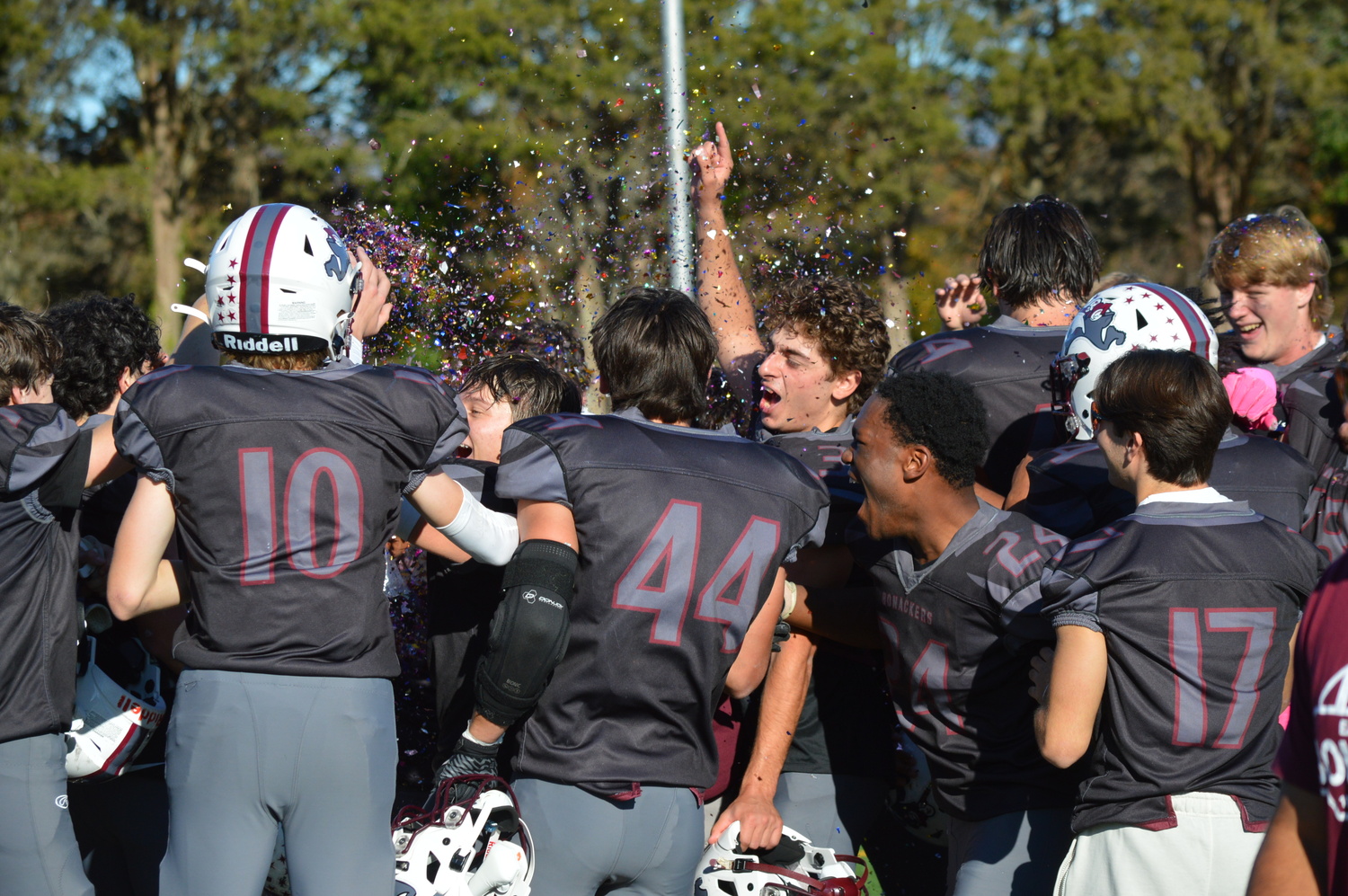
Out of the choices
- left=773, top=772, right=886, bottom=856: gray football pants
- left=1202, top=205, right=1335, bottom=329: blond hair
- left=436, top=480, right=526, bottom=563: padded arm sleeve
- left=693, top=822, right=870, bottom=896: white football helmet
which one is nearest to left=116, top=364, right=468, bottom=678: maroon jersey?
left=436, top=480, right=526, bottom=563: padded arm sleeve

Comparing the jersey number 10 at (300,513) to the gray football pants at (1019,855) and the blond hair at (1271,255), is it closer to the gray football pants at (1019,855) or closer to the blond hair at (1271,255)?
the gray football pants at (1019,855)

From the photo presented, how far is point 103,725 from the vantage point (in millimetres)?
3793

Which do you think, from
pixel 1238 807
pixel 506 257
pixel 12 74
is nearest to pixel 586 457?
pixel 1238 807

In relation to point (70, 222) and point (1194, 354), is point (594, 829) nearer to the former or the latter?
point (1194, 354)

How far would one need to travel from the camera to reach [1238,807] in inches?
115

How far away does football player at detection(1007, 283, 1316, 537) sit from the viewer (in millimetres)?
3504

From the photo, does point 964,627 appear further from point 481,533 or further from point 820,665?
point 481,533

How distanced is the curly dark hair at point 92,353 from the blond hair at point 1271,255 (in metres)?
4.19

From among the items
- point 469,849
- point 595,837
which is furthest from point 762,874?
point 469,849

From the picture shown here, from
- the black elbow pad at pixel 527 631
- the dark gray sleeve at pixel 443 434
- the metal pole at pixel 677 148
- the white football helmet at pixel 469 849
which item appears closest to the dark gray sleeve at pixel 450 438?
the dark gray sleeve at pixel 443 434

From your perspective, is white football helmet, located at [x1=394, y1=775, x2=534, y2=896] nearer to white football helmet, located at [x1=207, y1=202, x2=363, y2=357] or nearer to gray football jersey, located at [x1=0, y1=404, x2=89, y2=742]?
gray football jersey, located at [x1=0, y1=404, x2=89, y2=742]

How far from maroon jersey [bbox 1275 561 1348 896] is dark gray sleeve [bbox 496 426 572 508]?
1.82 metres

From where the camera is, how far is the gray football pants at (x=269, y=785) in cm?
297

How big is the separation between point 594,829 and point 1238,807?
159 cm
